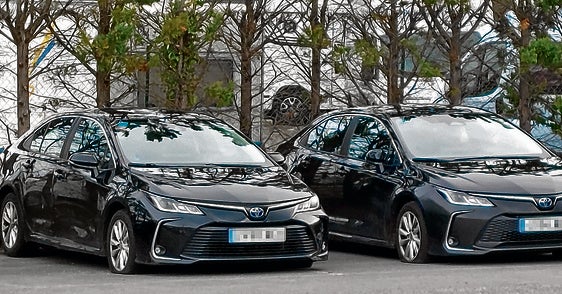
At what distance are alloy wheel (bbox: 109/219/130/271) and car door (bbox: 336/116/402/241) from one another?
9.20 ft

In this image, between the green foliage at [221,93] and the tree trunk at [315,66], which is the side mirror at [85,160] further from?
the tree trunk at [315,66]

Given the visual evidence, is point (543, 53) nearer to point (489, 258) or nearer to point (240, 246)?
point (489, 258)

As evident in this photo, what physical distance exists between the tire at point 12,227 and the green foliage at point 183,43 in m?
4.11

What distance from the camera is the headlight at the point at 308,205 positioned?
1180 cm

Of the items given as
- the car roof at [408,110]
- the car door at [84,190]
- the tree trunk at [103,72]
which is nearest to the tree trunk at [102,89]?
the tree trunk at [103,72]

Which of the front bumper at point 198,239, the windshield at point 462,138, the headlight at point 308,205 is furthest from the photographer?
the windshield at point 462,138

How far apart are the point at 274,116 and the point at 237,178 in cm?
912

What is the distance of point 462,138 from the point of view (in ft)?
45.1

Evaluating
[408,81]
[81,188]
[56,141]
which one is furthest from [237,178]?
[408,81]

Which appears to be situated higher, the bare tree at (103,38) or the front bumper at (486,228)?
the bare tree at (103,38)

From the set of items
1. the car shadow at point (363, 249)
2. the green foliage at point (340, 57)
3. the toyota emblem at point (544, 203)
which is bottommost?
the car shadow at point (363, 249)

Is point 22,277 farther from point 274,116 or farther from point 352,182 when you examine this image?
point 274,116

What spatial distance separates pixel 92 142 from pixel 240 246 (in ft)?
7.27

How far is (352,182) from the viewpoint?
13953mm
